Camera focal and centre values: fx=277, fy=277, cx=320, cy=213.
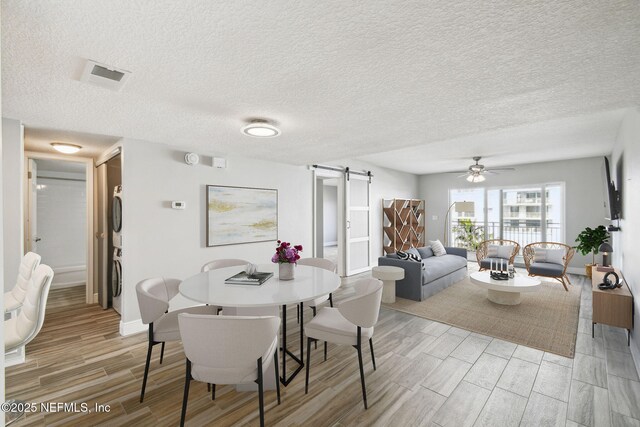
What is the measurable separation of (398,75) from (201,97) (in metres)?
1.48

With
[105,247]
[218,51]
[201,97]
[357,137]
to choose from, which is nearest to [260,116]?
[201,97]

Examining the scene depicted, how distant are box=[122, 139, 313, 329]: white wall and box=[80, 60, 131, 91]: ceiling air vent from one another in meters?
1.63

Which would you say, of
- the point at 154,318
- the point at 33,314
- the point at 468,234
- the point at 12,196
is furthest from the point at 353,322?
the point at 468,234

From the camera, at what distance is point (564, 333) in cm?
319

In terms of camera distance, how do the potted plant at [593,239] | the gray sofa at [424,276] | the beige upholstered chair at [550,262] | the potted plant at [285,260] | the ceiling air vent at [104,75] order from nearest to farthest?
1. the ceiling air vent at [104,75]
2. the potted plant at [285,260]
3. the gray sofa at [424,276]
4. the beige upholstered chair at [550,262]
5. the potted plant at [593,239]

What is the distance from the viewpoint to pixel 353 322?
200 centimetres

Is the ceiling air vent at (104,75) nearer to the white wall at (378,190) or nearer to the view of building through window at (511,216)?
the white wall at (378,190)

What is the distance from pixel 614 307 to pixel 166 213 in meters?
5.18

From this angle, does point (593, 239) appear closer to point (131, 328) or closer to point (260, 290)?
point (260, 290)

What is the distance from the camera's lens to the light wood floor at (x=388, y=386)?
1.93 m

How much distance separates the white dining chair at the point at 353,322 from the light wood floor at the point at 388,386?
0.82 ft

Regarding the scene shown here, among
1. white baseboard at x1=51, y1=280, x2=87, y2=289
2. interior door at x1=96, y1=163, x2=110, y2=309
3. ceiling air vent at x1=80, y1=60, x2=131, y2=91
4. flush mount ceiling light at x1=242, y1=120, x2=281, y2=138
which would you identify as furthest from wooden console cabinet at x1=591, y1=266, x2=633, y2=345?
white baseboard at x1=51, y1=280, x2=87, y2=289

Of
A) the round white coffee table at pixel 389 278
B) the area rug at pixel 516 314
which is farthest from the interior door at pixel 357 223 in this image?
the area rug at pixel 516 314

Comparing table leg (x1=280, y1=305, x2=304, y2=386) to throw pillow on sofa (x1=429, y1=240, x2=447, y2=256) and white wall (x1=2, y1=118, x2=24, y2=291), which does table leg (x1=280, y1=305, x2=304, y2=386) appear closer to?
white wall (x1=2, y1=118, x2=24, y2=291)
